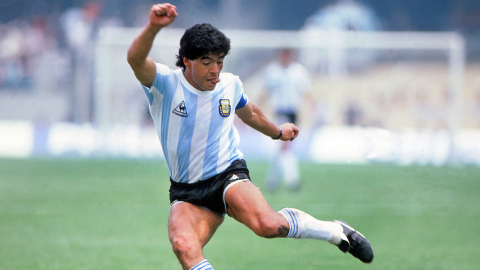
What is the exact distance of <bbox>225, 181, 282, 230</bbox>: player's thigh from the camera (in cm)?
346

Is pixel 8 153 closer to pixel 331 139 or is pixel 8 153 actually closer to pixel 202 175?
pixel 331 139

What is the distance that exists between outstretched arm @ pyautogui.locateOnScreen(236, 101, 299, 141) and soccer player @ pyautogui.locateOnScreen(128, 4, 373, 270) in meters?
0.21

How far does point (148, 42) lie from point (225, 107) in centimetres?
85

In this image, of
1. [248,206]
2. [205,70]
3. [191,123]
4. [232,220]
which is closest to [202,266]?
[248,206]

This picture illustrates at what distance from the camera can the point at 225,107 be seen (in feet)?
12.2

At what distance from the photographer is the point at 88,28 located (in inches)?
677

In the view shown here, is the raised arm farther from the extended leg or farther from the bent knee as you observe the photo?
the bent knee

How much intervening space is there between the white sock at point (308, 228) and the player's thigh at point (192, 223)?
493 millimetres

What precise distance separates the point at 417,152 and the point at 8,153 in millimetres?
10436

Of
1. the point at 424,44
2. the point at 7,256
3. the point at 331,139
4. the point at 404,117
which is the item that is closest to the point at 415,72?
the point at 424,44

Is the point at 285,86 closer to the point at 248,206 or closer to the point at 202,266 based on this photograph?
the point at 248,206

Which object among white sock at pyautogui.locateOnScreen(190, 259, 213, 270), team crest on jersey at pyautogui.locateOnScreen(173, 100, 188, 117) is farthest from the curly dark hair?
white sock at pyautogui.locateOnScreen(190, 259, 213, 270)

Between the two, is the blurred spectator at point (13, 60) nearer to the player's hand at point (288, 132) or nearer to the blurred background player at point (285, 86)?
the blurred background player at point (285, 86)

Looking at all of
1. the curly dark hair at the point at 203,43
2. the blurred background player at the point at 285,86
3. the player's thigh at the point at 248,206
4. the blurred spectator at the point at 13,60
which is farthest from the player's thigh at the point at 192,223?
the blurred spectator at the point at 13,60
